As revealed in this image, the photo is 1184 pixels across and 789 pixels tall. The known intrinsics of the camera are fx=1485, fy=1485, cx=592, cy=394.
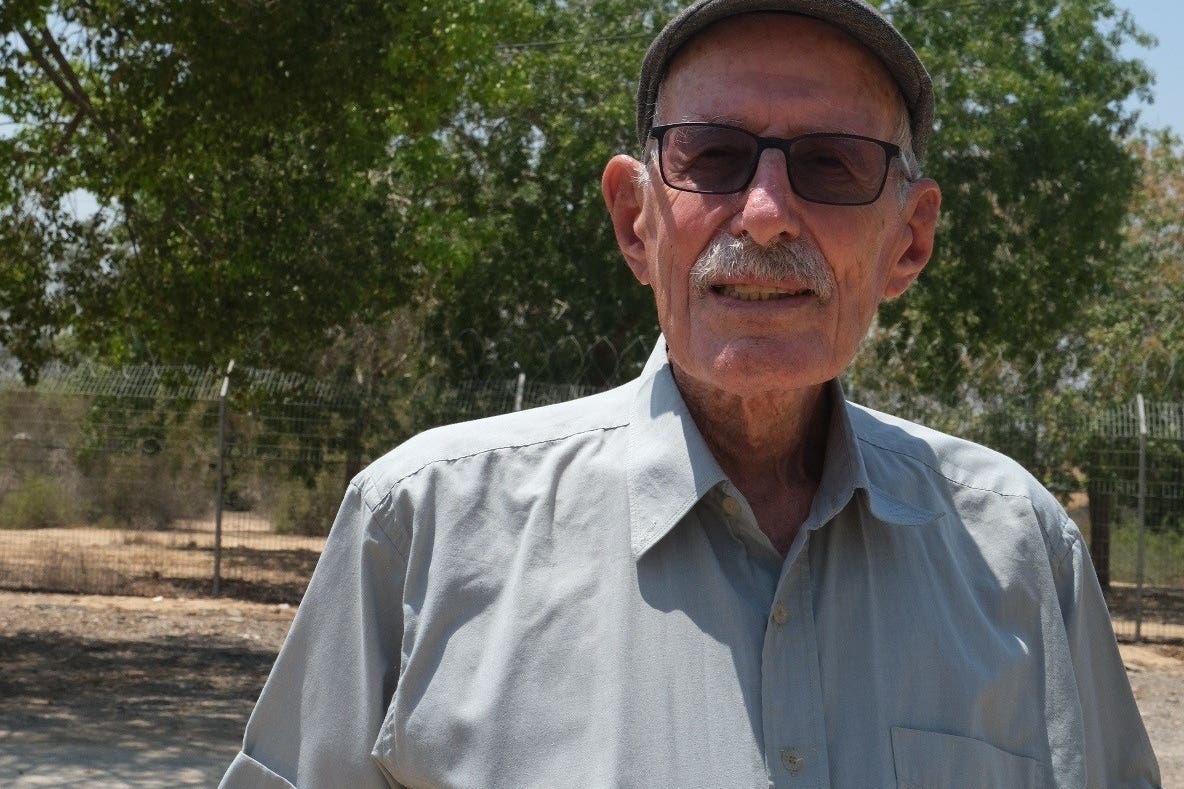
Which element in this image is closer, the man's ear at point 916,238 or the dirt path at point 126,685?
the man's ear at point 916,238

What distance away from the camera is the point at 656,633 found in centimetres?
177

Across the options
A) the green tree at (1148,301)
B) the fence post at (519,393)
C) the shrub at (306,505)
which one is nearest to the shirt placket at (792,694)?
the fence post at (519,393)

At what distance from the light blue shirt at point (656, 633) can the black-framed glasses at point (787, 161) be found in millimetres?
323

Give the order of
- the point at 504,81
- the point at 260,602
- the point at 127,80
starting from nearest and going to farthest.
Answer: the point at 127,80 < the point at 260,602 < the point at 504,81

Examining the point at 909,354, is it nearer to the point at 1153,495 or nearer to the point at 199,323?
the point at 1153,495

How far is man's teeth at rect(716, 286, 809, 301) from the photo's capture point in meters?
1.97

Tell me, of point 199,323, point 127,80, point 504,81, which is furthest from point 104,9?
point 504,81

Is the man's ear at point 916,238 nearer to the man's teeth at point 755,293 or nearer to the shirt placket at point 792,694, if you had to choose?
the man's teeth at point 755,293

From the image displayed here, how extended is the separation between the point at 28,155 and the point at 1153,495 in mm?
10170

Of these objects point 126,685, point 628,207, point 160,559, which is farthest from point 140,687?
point 628,207

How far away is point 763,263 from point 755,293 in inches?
2.1

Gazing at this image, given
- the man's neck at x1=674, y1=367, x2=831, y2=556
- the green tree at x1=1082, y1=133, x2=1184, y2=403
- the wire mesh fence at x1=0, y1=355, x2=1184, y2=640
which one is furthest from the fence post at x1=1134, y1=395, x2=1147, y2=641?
the man's neck at x1=674, y1=367, x2=831, y2=556

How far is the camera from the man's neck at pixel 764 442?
2062 mm

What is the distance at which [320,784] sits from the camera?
1.78 meters
